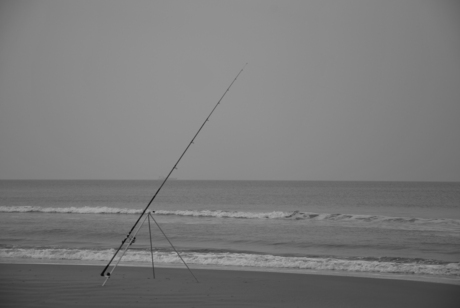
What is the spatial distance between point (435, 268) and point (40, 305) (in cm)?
848

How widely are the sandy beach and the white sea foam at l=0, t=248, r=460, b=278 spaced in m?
1.34

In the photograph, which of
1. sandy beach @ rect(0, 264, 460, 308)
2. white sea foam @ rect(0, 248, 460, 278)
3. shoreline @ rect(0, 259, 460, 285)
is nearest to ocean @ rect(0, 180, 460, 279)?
white sea foam @ rect(0, 248, 460, 278)

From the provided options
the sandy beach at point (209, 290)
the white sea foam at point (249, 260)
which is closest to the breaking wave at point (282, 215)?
the white sea foam at point (249, 260)

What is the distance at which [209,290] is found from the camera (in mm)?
7562

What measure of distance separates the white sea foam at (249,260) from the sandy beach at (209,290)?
1340 mm

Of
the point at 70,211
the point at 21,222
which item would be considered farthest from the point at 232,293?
the point at 70,211

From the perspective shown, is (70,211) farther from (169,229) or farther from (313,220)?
(313,220)

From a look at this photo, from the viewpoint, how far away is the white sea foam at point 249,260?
1000 cm

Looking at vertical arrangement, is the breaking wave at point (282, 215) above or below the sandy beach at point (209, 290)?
above

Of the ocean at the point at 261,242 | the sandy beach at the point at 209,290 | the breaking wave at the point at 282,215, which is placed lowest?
the sandy beach at the point at 209,290

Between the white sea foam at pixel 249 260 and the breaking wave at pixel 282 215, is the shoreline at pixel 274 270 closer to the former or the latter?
the white sea foam at pixel 249 260

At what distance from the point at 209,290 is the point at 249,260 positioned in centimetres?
348

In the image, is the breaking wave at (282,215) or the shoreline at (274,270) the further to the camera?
the breaking wave at (282,215)

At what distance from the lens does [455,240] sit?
14.6 meters
